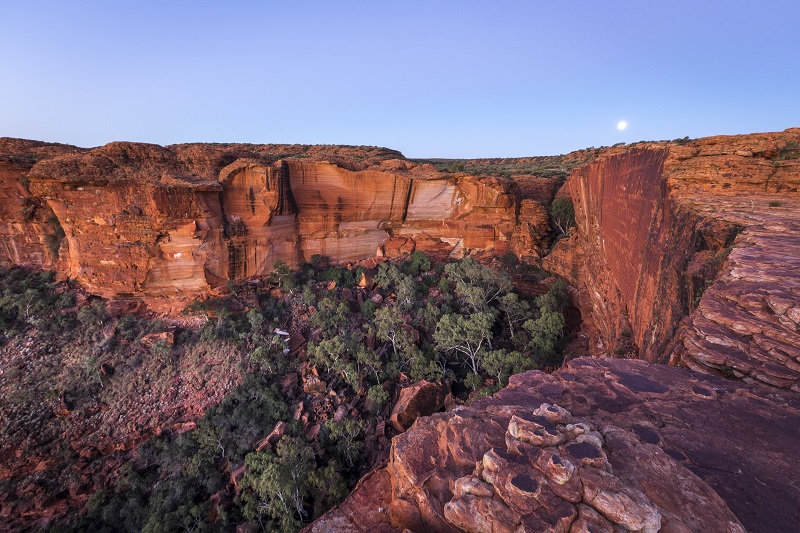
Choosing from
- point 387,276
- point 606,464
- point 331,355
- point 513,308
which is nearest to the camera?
point 606,464

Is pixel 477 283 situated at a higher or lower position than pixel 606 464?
lower

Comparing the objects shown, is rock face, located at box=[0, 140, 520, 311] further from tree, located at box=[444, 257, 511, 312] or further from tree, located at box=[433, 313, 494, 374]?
tree, located at box=[433, 313, 494, 374]

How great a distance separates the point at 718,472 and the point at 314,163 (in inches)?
790

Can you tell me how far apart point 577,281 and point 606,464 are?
57.8 ft

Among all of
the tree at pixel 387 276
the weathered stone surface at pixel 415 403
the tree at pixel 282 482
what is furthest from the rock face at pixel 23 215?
the weathered stone surface at pixel 415 403

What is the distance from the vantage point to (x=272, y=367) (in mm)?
14781

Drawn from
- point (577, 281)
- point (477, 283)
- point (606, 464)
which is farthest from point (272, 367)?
point (577, 281)

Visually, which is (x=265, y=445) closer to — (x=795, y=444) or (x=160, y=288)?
(x=160, y=288)

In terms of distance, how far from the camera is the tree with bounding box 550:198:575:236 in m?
21.2

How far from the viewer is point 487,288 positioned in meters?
19.9

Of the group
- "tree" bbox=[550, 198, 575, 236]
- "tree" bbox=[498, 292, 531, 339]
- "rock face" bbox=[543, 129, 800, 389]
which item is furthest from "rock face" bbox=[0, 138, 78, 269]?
"tree" bbox=[550, 198, 575, 236]

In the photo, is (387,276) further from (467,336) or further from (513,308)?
(513,308)

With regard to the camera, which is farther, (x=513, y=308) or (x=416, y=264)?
(x=416, y=264)

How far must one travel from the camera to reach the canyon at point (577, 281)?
2592 millimetres
